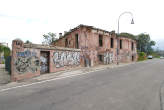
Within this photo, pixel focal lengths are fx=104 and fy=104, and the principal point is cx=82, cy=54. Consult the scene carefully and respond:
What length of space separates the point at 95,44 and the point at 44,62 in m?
9.29

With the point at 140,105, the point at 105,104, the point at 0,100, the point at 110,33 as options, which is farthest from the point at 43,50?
the point at 110,33

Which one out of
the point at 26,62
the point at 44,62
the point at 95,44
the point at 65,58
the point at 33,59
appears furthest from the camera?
the point at 95,44

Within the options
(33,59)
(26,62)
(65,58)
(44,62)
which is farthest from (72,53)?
(26,62)

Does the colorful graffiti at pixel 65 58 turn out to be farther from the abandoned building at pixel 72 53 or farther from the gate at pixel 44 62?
the gate at pixel 44 62

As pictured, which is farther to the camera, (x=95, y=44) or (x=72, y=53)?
(x=95, y=44)

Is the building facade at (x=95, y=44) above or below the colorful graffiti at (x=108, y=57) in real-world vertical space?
above

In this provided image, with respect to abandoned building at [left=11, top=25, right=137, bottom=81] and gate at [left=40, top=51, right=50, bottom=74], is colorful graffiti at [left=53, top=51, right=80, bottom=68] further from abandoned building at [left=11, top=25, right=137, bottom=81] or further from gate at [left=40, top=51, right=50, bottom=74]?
gate at [left=40, top=51, right=50, bottom=74]

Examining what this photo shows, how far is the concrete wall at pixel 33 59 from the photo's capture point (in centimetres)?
806

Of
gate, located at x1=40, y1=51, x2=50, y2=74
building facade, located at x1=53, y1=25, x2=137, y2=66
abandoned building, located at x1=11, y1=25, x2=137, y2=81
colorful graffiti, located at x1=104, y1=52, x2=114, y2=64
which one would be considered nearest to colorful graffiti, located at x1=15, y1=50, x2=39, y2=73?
abandoned building, located at x1=11, y1=25, x2=137, y2=81

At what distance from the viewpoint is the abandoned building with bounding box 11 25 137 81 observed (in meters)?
8.38

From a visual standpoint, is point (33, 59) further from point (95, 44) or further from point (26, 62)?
point (95, 44)

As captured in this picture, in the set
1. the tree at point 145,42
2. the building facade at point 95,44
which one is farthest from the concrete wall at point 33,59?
the tree at point 145,42

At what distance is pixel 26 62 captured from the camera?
8.76 meters

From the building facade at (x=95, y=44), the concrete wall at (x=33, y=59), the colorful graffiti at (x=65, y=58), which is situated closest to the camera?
the concrete wall at (x=33, y=59)
